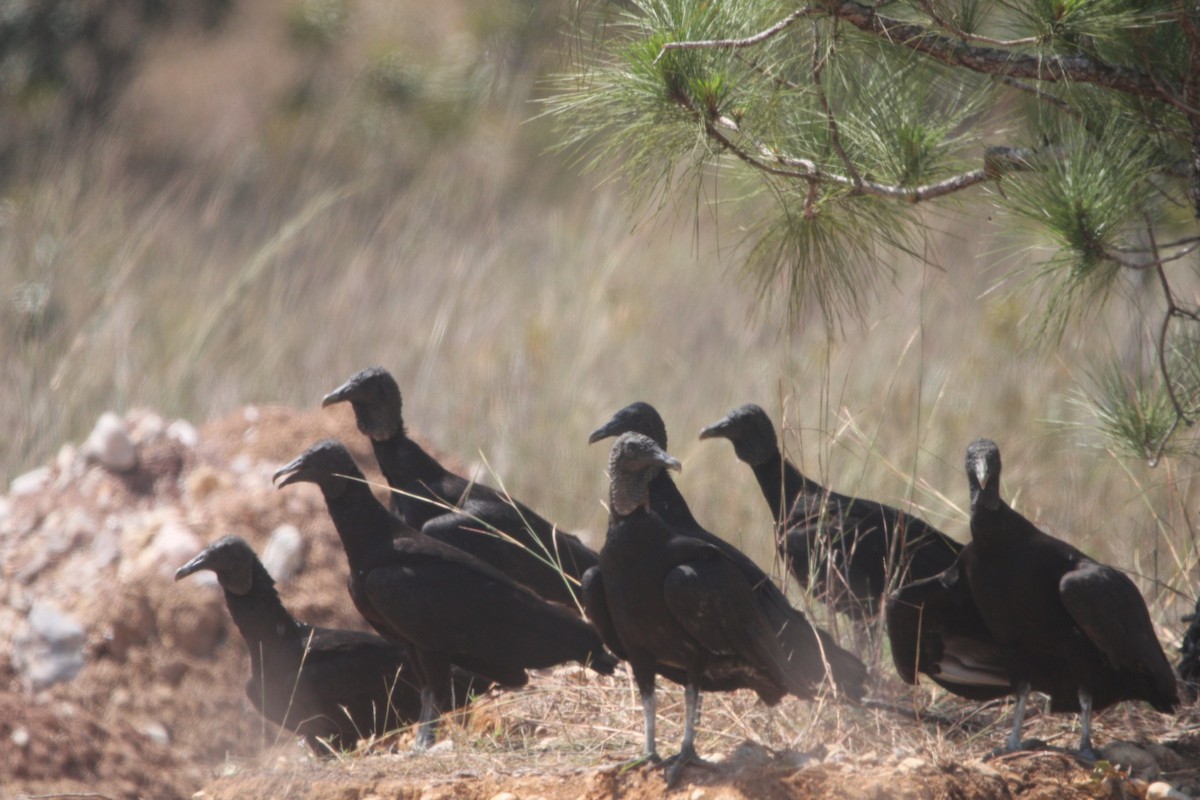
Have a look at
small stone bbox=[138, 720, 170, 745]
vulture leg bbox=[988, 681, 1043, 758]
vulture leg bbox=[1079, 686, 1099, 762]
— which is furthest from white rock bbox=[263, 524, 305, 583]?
vulture leg bbox=[1079, 686, 1099, 762]

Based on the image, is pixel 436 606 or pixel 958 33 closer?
pixel 958 33

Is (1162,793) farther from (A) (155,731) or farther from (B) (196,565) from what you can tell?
(A) (155,731)

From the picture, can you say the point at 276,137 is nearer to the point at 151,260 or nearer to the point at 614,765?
the point at 151,260

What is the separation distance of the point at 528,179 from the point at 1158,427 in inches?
300

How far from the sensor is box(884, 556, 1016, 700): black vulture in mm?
3262

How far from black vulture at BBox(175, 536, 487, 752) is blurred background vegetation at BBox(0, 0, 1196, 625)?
1.74 m

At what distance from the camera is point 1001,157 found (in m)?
3.23

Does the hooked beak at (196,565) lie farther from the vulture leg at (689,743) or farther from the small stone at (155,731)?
the vulture leg at (689,743)

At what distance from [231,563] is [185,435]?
176cm

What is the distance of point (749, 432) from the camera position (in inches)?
162

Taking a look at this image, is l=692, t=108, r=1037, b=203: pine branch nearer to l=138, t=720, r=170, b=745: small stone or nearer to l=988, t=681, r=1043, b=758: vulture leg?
l=988, t=681, r=1043, b=758: vulture leg

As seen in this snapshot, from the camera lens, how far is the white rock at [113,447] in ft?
17.7

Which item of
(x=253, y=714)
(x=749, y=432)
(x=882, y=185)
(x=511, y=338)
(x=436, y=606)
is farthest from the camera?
(x=511, y=338)

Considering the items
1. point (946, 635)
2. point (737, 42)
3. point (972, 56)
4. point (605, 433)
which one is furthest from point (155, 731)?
point (972, 56)
